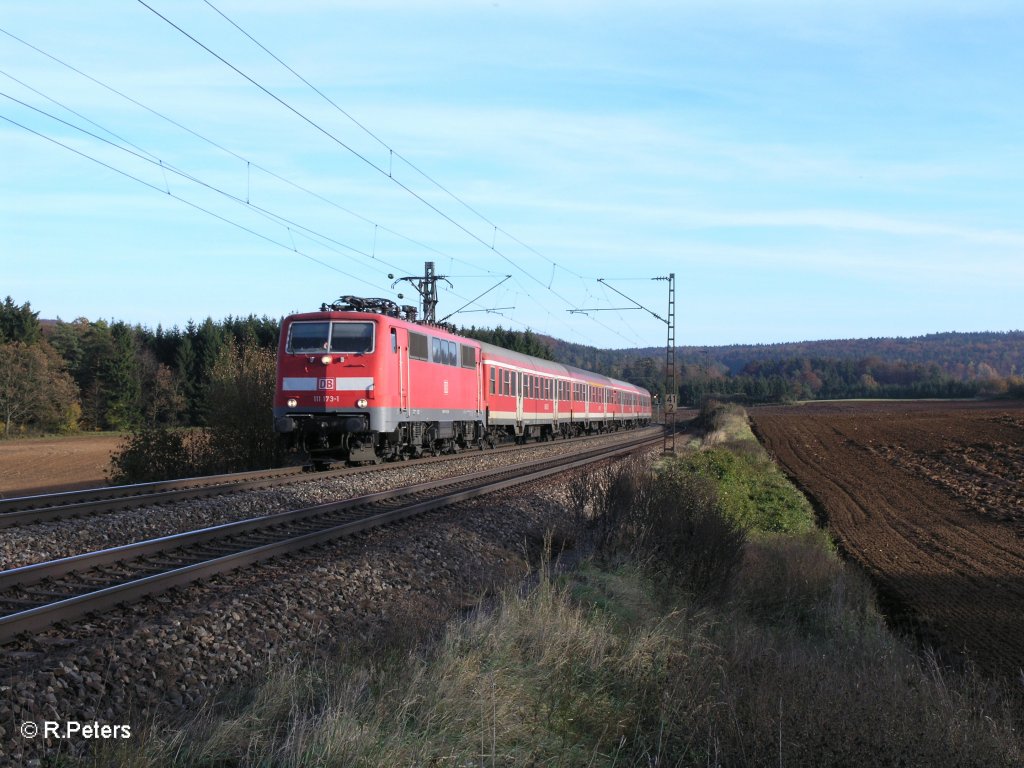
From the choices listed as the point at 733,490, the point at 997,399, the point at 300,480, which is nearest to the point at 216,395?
the point at 300,480

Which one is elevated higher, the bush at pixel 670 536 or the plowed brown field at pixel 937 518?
the bush at pixel 670 536

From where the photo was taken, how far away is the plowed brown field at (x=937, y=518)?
11750mm

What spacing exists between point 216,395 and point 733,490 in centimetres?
1305

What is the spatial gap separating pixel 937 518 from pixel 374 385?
1309 centimetres

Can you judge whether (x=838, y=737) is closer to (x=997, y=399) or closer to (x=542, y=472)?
(x=542, y=472)

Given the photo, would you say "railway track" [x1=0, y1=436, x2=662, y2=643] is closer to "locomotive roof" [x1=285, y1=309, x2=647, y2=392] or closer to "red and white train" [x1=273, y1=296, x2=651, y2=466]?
"red and white train" [x1=273, y1=296, x2=651, y2=466]

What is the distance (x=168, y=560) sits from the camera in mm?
8789

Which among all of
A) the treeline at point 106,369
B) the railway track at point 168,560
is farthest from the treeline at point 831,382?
the railway track at point 168,560

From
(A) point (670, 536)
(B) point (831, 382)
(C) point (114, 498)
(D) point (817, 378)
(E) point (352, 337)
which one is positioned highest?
(D) point (817, 378)

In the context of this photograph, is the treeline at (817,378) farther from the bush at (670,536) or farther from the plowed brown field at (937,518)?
the bush at (670,536)

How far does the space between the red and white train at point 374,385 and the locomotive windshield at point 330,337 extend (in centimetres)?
2

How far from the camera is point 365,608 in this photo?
287 inches

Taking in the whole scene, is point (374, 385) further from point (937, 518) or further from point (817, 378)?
point (817, 378)

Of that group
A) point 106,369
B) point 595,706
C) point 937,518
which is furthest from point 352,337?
point 106,369
